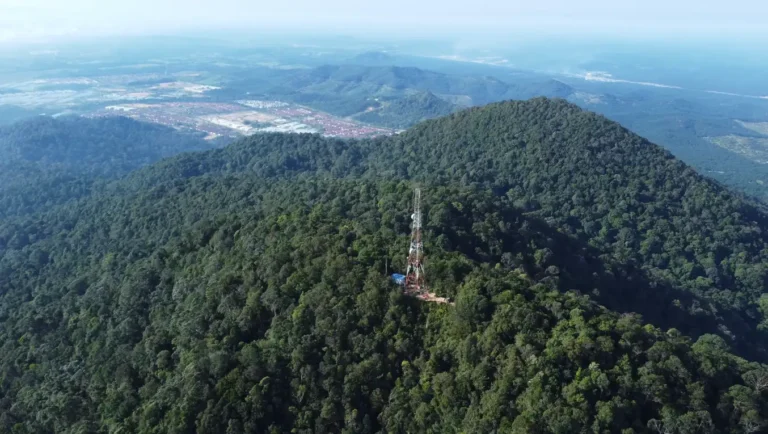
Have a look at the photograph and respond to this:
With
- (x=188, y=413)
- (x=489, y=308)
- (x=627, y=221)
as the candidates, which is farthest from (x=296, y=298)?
(x=627, y=221)

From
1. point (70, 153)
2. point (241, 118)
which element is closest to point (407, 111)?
point (241, 118)

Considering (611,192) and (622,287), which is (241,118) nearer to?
(611,192)

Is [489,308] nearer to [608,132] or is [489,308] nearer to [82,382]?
[82,382]

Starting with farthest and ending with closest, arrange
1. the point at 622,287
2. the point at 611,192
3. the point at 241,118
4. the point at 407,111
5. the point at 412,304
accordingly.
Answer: the point at 407,111 < the point at 241,118 < the point at 611,192 < the point at 622,287 < the point at 412,304

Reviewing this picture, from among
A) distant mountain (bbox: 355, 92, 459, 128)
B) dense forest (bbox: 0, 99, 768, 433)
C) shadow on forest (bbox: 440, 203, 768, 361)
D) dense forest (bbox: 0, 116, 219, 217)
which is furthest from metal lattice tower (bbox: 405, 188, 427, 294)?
distant mountain (bbox: 355, 92, 459, 128)

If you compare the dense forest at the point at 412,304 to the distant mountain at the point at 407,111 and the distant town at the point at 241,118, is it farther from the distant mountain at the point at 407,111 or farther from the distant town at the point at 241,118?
the distant mountain at the point at 407,111

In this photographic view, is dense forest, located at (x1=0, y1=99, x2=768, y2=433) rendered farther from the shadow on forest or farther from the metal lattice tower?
the metal lattice tower

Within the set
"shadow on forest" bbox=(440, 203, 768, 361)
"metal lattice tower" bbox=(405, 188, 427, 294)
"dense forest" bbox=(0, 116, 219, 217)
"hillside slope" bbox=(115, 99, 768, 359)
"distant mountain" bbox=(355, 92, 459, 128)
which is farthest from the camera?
"distant mountain" bbox=(355, 92, 459, 128)
